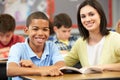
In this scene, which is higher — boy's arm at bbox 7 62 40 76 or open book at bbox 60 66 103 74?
open book at bbox 60 66 103 74

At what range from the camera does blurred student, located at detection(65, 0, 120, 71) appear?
6.73 feet

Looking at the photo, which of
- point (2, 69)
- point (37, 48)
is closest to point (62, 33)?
point (2, 69)

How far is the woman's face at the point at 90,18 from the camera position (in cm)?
211

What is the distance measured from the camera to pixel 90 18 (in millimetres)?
2109

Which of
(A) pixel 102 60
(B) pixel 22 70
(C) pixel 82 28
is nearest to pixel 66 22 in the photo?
(C) pixel 82 28

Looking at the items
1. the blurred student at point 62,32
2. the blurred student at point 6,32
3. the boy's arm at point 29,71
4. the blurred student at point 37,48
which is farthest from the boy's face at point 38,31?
the blurred student at point 62,32

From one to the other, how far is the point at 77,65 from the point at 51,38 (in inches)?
42.5

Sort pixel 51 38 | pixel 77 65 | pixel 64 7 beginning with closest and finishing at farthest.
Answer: pixel 77 65, pixel 51 38, pixel 64 7

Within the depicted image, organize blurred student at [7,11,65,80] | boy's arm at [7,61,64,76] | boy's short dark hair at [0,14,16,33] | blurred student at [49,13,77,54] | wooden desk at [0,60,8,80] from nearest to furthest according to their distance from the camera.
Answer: boy's arm at [7,61,64,76], blurred student at [7,11,65,80], wooden desk at [0,60,8,80], boy's short dark hair at [0,14,16,33], blurred student at [49,13,77,54]

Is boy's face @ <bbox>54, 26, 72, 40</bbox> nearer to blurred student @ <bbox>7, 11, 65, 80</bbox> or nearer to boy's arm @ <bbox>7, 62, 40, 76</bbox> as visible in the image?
blurred student @ <bbox>7, 11, 65, 80</bbox>

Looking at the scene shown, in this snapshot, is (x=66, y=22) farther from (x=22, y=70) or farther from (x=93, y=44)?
(x=22, y=70)

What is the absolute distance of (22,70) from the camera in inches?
65.9

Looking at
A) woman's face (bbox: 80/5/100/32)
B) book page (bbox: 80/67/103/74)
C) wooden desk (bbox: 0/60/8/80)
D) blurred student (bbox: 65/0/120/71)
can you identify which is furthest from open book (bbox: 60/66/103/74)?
wooden desk (bbox: 0/60/8/80)

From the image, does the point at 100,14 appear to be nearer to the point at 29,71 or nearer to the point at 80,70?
the point at 80,70
